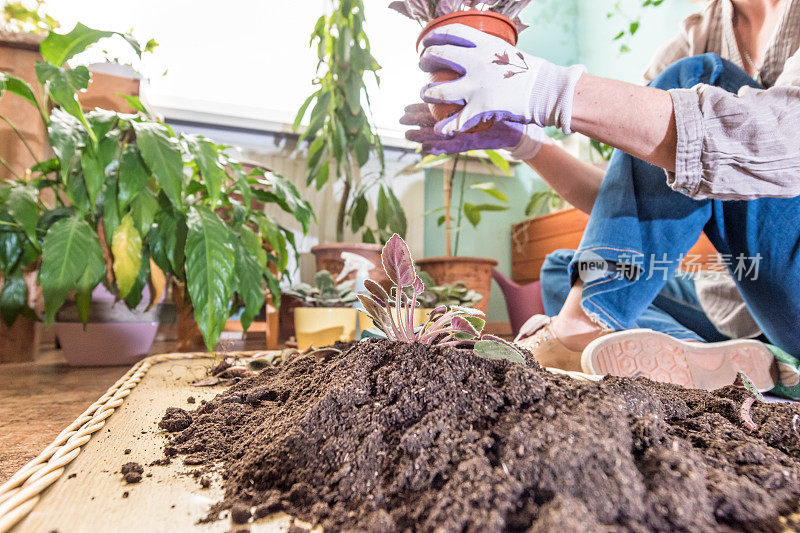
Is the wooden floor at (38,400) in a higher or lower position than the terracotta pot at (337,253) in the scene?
lower

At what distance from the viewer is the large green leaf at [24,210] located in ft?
3.16

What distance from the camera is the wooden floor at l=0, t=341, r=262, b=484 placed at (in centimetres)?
49

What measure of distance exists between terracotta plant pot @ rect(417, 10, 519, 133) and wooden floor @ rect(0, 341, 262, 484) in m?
0.69

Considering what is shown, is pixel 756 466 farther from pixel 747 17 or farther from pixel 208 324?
pixel 747 17

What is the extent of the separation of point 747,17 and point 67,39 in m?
1.46

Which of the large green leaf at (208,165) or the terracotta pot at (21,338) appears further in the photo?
the terracotta pot at (21,338)

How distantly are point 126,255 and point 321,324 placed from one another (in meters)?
0.47

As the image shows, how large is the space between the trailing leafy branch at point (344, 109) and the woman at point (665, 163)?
3.94 ft

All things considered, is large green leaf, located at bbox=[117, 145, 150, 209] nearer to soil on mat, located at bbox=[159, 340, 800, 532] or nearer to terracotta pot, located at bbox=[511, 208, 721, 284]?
soil on mat, located at bbox=[159, 340, 800, 532]

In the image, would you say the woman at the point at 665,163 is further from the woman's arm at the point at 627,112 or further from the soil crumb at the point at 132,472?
the soil crumb at the point at 132,472

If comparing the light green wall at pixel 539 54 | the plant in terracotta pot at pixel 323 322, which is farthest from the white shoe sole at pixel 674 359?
the light green wall at pixel 539 54

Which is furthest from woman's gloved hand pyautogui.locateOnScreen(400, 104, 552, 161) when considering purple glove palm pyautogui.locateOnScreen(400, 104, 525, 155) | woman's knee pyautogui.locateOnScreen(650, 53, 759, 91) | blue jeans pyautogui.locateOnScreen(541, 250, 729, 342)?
blue jeans pyautogui.locateOnScreen(541, 250, 729, 342)

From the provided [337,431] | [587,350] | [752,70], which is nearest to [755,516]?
[337,431]

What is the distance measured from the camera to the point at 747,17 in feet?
3.22
